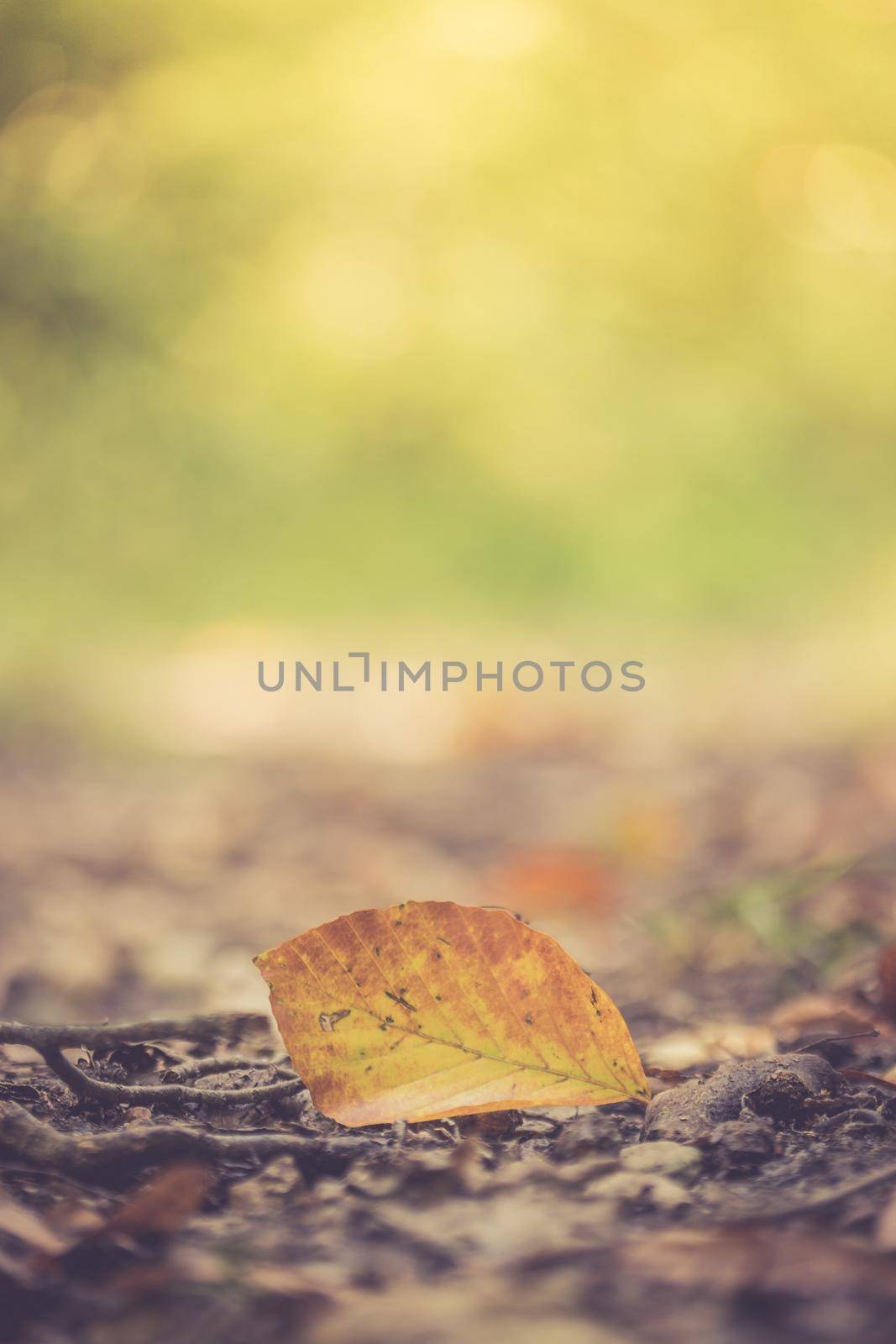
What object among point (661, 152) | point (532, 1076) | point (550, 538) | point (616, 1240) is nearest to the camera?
point (616, 1240)

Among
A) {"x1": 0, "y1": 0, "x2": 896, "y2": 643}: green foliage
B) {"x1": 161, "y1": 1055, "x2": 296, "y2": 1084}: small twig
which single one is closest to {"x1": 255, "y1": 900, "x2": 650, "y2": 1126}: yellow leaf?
{"x1": 161, "y1": 1055, "x2": 296, "y2": 1084}: small twig

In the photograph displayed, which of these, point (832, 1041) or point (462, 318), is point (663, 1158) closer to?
point (832, 1041)

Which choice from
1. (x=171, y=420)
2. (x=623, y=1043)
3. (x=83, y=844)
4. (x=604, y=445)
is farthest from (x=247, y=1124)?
(x=604, y=445)

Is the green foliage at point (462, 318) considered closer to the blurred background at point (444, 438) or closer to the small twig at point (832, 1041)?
the blurred background at point (444, 438)

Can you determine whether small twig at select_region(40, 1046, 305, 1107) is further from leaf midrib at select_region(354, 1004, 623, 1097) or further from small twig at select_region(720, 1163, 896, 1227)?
small twig at select_region(720, 1163, 896, 1227)

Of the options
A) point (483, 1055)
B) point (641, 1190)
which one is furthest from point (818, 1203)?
point (483, 1055)

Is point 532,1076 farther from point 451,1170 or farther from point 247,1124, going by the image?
point 247,1124
